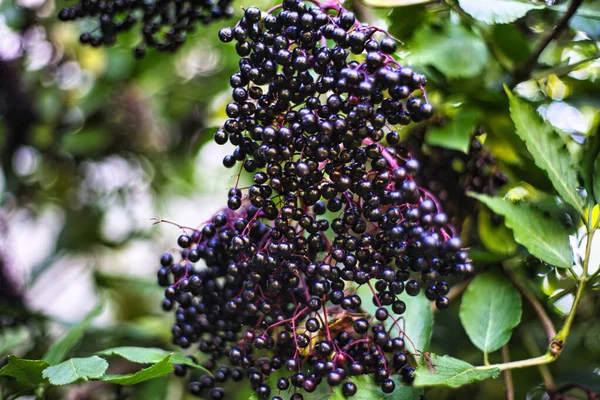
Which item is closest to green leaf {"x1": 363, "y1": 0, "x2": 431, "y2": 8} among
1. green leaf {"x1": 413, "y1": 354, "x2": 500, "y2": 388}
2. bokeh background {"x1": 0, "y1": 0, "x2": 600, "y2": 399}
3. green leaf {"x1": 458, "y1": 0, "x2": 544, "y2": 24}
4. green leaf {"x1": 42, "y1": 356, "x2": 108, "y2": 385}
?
bokeh background {"x1": 0, "y1": 0, "x2": 600, "y2": 399}

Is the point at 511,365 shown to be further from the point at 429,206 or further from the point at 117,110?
the point at 117,110

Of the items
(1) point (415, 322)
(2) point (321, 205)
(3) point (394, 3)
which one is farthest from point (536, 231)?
(3) point (394, 3)

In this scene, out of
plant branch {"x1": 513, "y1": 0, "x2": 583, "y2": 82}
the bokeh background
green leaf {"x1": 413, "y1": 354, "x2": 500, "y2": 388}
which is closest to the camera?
green leaf {"x1": 413, "y1": 354, "x2": 500, "y2": 388}

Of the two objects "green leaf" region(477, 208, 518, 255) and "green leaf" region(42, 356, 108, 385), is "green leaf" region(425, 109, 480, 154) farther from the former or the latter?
"green leaf" region(42, 356, 108, 385)

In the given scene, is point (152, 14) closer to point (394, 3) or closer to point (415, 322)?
point (394, 3)

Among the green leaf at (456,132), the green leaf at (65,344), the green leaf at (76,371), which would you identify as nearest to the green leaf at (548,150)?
the green leaf at (456,132)

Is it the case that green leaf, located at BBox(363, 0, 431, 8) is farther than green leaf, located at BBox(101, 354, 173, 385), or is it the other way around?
green leaf, located at BBox(363, 0, 431, 8)

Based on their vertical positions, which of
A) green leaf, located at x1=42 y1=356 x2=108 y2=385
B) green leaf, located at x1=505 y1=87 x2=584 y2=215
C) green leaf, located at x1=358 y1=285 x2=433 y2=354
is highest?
green leaf, located at x1=505 y1=87 x2=584 y2=215
